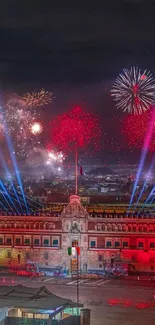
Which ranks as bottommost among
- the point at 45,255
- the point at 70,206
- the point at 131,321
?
the point at 131,321

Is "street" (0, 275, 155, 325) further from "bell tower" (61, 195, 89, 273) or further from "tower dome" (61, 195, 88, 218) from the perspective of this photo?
"tower dome" (61, 195, 88, 218)

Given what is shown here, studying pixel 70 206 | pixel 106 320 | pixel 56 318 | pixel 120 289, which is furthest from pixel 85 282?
pixel 56 318

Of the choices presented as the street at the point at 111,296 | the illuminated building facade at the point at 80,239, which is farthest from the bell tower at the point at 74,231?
the street at the point at 111,296

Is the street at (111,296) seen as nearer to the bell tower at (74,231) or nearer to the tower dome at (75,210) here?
the bell tower at (74,231)

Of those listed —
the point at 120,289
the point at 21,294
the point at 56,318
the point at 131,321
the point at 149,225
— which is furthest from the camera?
the point at 149,225

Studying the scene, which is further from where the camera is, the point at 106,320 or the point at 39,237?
the point at 39,237

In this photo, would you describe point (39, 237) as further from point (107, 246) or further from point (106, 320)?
point (106, 320)
